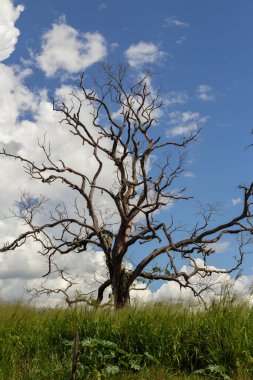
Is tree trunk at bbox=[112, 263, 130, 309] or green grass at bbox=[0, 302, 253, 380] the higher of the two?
tree trunk at bbox=[112, 263, 130, 309]

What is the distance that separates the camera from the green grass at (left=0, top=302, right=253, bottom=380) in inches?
289

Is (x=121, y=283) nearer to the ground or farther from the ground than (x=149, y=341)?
farther from the ground

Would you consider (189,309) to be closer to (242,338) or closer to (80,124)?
(242,338)

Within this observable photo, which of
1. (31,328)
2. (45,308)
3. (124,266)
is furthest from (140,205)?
(31,328)

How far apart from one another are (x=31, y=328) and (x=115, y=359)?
2396mm

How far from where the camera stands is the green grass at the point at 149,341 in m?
7.34

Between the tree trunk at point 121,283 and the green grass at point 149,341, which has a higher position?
the tree trunk at point 121,283

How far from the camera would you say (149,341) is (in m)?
8.37

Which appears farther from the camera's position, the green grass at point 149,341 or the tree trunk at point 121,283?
the tree trunk at point 121,283

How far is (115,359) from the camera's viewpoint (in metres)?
8.09

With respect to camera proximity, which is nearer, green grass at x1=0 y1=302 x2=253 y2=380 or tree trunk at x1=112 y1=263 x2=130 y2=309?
green grass at x1=0 y1=302 x2=253 y2=380

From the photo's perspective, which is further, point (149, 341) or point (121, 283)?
point (121, 283)

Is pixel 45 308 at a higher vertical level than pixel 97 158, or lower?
lower

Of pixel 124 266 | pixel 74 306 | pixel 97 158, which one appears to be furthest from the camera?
pixel 97 158
